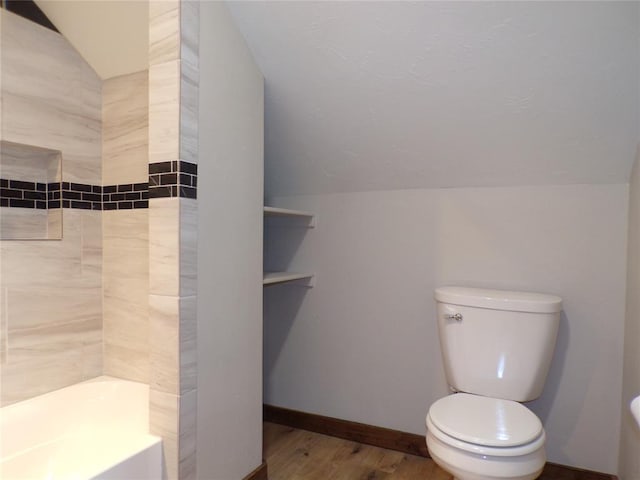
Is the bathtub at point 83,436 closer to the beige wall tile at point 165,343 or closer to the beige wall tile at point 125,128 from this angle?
the beige wall tile at point 165,343

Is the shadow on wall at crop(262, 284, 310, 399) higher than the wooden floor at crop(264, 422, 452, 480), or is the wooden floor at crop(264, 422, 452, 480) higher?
the shadow on wall at crop(262, 284, 310, 399)

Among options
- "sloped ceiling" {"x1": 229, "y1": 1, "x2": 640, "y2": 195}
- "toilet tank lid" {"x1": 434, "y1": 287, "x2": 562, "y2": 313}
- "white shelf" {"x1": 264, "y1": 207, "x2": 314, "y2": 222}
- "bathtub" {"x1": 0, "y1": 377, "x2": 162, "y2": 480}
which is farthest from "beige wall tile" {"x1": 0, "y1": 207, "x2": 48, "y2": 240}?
"toilet tank lid" {"x1": 434, "y1": 287, "x2": 562, "y2": 313}

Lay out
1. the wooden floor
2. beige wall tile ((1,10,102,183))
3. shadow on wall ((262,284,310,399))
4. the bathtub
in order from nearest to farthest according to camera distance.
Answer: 1. the bathtub
2. beige wall tile ((1,10,102,183))
3. the wooden floor
4. shadow on wall ((262,284,310,399))

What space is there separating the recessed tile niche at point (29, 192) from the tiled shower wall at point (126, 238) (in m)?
0.20

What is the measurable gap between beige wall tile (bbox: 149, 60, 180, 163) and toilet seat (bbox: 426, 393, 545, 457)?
1258 mm

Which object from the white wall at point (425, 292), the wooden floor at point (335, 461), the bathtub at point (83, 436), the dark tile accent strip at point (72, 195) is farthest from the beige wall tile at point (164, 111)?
the wooden floor at point (335, 461)

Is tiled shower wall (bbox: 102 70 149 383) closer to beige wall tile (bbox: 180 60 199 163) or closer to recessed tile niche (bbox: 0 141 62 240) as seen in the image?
recessed tile niche (bbox: 0 141 62 240)

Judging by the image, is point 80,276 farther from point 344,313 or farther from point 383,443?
point 383,443

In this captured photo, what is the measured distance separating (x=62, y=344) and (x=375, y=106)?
164cm

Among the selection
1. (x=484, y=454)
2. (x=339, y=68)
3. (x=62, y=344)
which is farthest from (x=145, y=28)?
(x=484, y=454)

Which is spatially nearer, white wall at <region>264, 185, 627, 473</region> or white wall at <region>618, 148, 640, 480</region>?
white wall at <region>618, 148, 640, 480</region>

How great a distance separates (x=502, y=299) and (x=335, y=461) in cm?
111

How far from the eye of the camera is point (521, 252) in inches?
74.9

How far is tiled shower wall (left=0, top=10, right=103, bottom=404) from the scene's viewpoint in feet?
5.24
